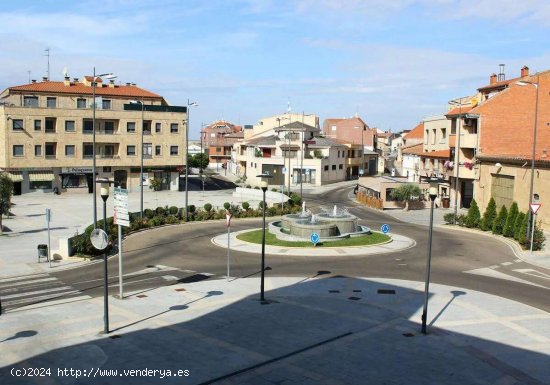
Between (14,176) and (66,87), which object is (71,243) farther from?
(66,87)

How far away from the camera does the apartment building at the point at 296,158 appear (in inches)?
3506

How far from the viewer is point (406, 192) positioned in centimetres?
6003

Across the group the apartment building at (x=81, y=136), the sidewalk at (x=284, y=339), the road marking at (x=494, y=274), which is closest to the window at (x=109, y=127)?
the apartment building at (x=81, y=136)

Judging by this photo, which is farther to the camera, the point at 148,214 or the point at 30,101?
the point at 30,101

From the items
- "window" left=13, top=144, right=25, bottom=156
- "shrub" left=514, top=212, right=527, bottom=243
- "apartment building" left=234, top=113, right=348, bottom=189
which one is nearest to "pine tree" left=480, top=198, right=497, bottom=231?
"shrub" left=514, top=212, right=527, bottom=243

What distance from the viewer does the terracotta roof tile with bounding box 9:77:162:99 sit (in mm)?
76000

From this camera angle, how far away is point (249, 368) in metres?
15.8

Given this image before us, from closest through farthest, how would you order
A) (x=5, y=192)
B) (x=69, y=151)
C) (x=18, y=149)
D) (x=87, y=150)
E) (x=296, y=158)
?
(x=5, y=192)
(x=18, y=149)
(x=69, y=151)
(x=87, y=150)
(x=296, y=158)

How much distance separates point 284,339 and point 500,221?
30239mm

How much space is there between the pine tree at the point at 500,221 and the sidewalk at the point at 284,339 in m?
20.0

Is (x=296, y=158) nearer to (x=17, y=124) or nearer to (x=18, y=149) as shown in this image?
(x=18, y=149)

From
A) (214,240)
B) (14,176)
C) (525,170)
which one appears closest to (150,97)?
(14,176)

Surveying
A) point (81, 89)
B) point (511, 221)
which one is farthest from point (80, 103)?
point (511, 221)

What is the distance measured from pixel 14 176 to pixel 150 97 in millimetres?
24300
